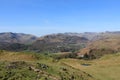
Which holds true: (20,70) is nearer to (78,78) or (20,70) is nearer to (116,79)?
(78,78)

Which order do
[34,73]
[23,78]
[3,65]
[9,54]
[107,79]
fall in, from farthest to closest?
[9,54], [107,79], [3,65], [34,73], [23,78]

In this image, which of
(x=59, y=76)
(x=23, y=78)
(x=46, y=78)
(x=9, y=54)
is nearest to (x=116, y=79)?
(x=59, y=76)

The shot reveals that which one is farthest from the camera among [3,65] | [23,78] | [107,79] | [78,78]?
[107,79]

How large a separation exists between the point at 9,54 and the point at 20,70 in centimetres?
2114

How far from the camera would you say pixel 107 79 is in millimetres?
45438

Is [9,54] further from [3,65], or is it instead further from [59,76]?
[59,76]

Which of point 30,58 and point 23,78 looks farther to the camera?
point 30,58

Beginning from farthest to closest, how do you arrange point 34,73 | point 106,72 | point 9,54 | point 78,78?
point 9,54
point 106,72
point 78,78
point 34,73

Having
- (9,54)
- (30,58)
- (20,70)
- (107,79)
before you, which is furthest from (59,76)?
(9,54)

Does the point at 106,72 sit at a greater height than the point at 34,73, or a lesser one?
lesser

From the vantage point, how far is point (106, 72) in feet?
167

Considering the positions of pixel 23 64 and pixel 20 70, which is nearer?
pixel 20 70

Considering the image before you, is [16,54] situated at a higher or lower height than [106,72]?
higher

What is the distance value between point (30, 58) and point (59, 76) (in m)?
18.5
